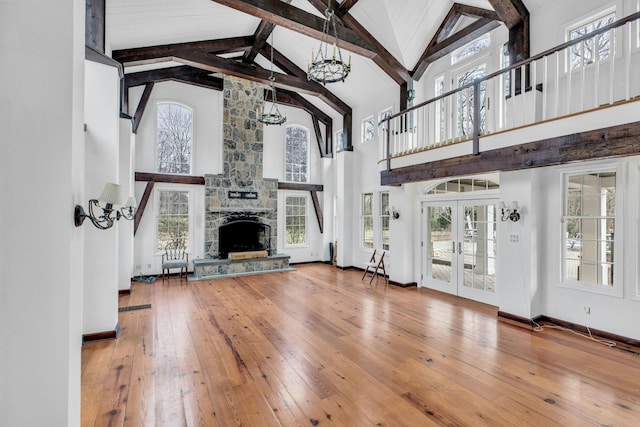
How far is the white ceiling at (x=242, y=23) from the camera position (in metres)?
5.12

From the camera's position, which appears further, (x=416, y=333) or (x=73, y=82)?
(x=416, y=333)

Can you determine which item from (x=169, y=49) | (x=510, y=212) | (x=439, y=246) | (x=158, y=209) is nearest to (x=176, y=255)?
(x=158, y=209)

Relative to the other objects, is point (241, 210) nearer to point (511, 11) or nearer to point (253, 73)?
point (253, 73)

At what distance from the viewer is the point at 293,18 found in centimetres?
543

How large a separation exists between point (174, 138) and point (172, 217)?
220 cm

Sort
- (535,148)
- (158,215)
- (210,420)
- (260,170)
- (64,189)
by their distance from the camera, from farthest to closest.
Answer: (260,170)
(158,215)
(535,148)
(210,420)
(64,189)

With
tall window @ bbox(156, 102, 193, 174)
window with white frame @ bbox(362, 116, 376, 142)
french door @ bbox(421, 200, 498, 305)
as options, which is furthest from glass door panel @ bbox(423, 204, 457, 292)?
tall window @ bbox(156, 102, 193, 174)

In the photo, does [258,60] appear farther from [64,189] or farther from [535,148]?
[64,189]

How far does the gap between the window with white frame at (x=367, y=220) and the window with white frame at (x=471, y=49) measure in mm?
3974

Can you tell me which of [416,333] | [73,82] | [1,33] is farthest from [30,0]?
[416,333]

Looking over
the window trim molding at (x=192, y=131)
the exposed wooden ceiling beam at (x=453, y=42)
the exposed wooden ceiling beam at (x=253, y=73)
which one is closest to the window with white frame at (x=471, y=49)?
the exposed wooden ceiling beam at (x=453, y=42)

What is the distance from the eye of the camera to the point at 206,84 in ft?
27.5

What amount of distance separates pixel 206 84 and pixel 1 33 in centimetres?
750

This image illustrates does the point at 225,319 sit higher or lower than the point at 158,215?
lower
